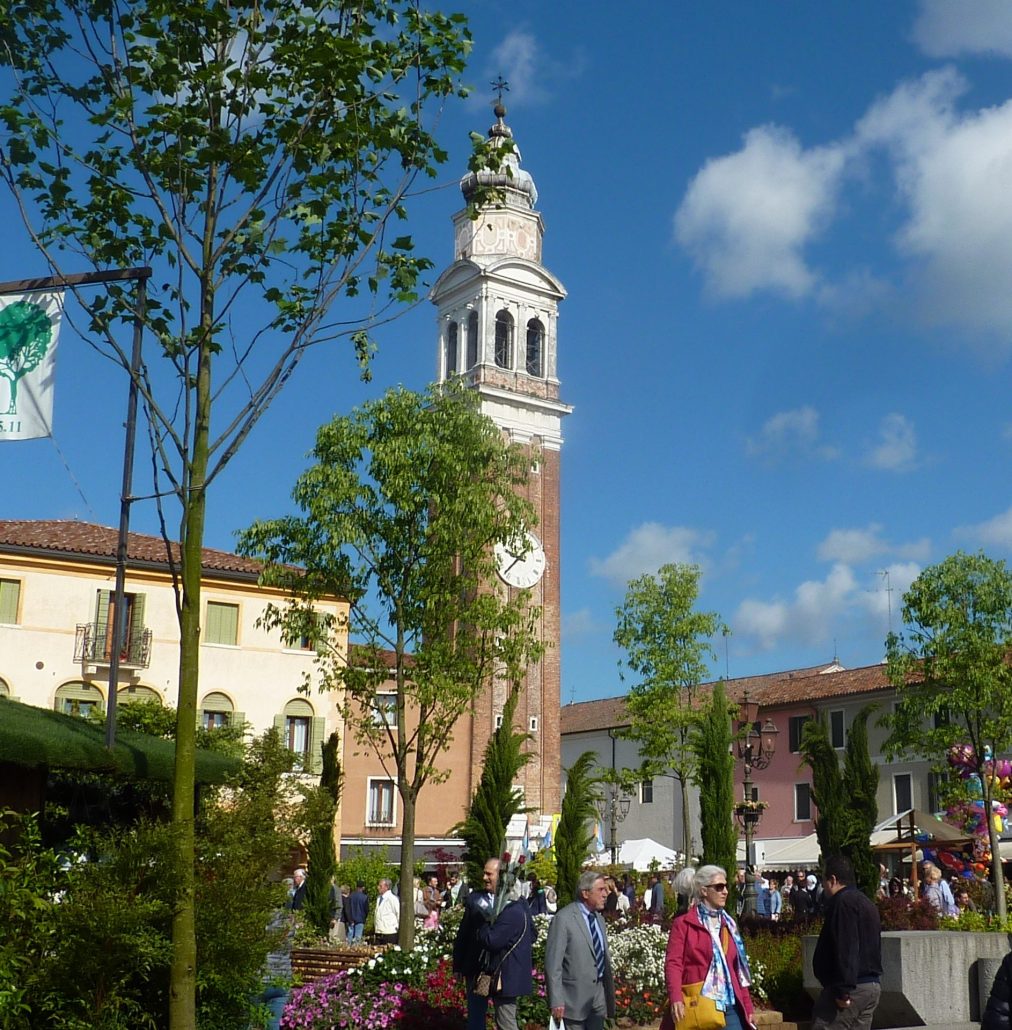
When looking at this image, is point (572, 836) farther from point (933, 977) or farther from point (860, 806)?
point (933, 977)

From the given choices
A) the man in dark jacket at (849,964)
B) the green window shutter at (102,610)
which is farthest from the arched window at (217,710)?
the man in dark jacket at (849,964)

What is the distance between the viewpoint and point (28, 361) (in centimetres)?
1002

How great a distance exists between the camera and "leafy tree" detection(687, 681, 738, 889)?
23.5 meters

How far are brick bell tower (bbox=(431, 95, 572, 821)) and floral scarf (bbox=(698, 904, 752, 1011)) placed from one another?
41.7 metres

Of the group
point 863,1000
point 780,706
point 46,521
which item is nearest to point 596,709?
point 780,706

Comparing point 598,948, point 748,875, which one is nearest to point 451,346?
point 748,875

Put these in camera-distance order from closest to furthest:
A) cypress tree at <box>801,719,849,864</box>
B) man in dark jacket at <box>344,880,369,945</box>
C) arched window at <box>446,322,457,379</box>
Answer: cypress tree at <box>801,719,849,864</box> → man in dark jacket at <box>344,880,369,945</box> → arched window at <box>446,322,457,379</box>

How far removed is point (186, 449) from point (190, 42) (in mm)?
3021

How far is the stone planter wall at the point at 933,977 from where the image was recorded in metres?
13.0

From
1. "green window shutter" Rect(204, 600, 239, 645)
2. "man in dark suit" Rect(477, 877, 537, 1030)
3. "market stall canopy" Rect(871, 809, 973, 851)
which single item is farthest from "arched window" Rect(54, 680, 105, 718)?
"man in dark suit" Rect(477, 877, 537, 1030)

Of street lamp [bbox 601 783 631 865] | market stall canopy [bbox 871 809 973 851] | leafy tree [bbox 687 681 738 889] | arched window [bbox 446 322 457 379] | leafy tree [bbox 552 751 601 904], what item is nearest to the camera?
leafy tree [bbox 552 751 601 904]

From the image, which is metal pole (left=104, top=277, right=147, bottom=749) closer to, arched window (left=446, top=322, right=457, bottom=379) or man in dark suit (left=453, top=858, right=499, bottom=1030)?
man in dark suit (left=453, top=858, right=499, bottom=1030)

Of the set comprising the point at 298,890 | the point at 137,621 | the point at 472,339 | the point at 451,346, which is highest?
the point at 451,346

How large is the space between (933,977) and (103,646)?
1104 inches
